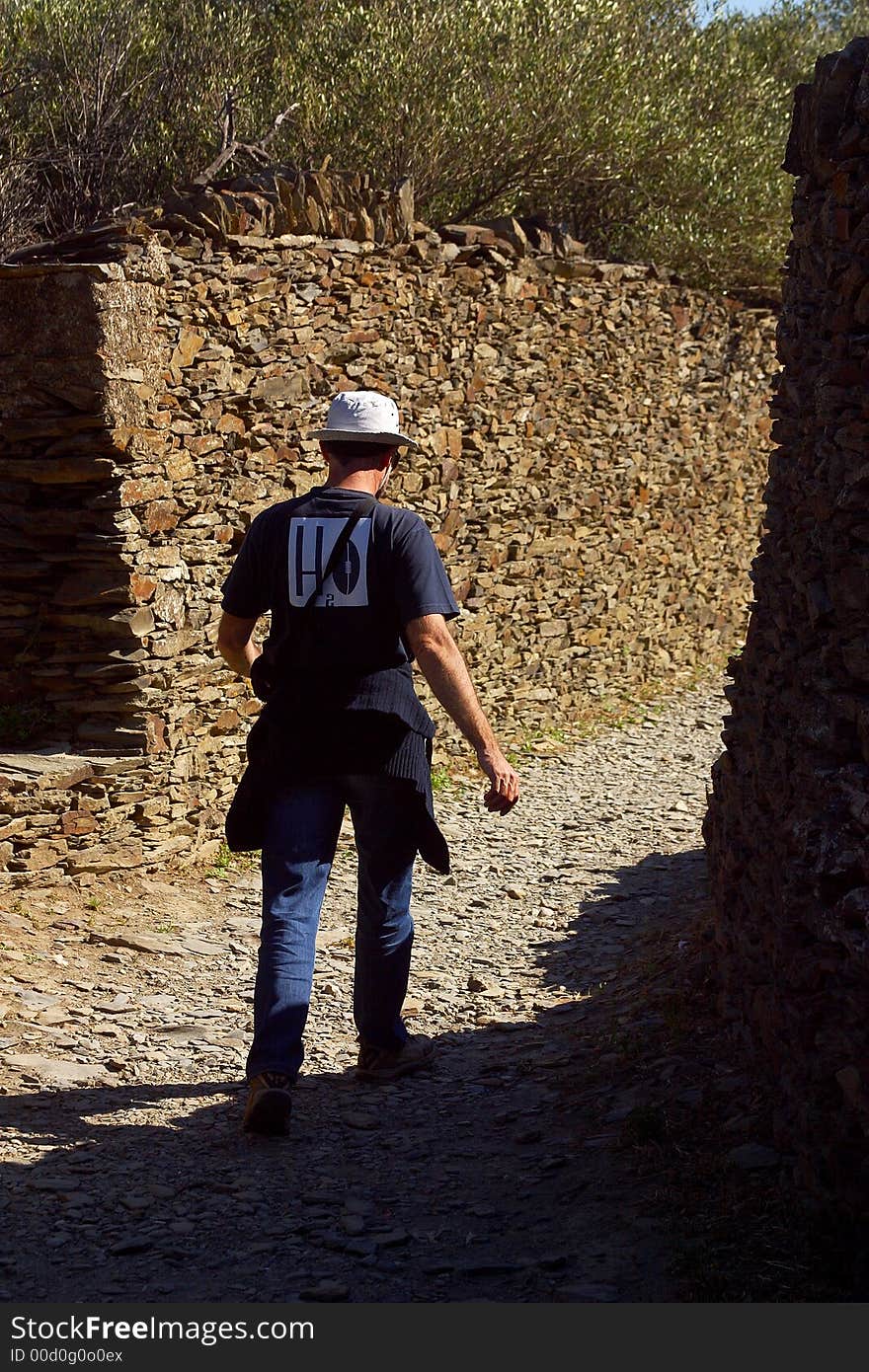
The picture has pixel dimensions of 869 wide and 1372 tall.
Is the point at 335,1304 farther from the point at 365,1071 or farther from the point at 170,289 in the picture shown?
the point at 170,289

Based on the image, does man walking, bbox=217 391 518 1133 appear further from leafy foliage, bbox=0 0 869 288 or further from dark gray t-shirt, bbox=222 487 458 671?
leafy foliage, bbox=0 0 869 288

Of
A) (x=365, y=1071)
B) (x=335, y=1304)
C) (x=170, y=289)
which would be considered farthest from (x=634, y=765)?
(x=335, y=1304)

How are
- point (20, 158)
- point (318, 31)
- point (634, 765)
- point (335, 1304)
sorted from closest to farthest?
point (335, 1304), point (20, 158), point (634, 765), point (318, 31)

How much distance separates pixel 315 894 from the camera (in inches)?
154

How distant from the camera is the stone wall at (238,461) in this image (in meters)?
6.07

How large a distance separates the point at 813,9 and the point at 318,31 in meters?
7.24

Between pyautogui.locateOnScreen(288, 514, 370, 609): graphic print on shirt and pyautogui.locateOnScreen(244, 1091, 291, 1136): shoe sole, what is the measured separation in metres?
1.31

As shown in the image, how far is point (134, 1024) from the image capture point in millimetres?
4883

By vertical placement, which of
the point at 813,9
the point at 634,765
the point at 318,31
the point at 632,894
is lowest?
the point at 632,894

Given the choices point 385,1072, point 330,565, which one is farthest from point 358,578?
point 385,1072

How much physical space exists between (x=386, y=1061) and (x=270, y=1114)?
0.61m

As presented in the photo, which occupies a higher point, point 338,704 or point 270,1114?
point 338,704

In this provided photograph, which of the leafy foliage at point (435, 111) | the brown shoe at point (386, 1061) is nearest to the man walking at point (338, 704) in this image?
the brown shoe at point (386, 1061)

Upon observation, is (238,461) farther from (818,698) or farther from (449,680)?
(818,698)
